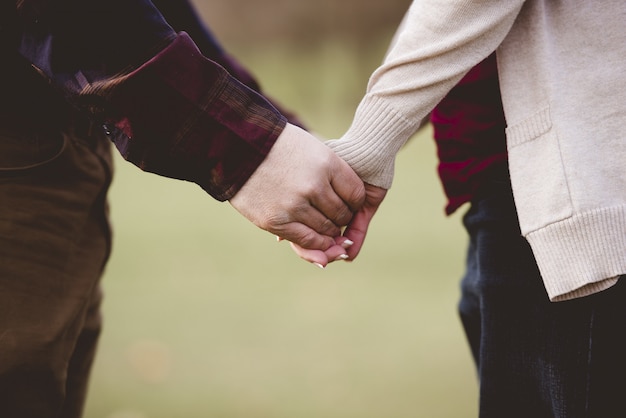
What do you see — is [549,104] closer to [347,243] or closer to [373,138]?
[373,138]

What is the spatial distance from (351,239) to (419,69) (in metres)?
0.43

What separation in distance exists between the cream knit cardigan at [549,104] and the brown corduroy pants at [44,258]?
2.17ft

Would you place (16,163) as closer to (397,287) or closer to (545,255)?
(545,255)

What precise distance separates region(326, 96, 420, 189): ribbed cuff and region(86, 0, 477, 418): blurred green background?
2264 millimetres

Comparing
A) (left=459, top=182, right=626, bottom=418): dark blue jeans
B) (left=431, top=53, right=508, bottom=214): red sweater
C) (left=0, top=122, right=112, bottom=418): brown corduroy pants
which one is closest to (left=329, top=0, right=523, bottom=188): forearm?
(left=431, top=53, right=508, bottom=214): red sweater

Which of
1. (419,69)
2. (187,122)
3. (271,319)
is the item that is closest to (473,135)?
(419,69)

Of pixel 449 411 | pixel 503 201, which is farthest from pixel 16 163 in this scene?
pixel 449 411

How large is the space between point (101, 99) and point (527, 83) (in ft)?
2.65

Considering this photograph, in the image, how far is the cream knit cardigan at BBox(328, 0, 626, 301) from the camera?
1.29 m

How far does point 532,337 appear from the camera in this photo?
4.70ft

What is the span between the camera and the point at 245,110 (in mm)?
1448

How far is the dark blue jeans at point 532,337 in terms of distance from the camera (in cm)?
133

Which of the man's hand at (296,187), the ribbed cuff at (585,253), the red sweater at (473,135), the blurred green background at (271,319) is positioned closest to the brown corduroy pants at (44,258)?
the man's hand at (296,187)

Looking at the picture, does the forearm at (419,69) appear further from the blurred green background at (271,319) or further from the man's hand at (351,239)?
the blurred green background at (271,319)
